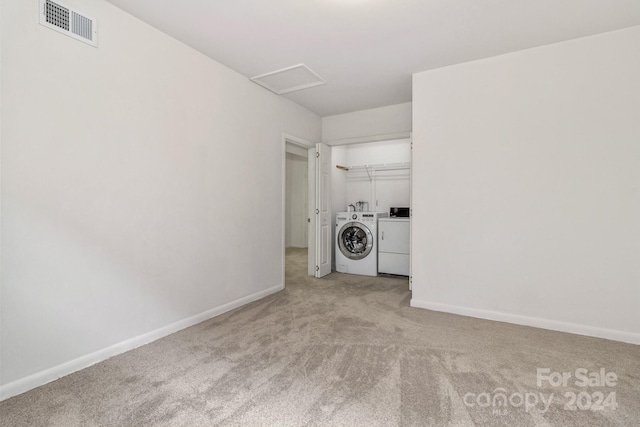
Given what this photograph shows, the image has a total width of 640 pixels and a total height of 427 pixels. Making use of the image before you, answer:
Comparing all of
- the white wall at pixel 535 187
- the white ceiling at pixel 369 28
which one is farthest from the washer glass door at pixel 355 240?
the white ceiling at pixel 369 28

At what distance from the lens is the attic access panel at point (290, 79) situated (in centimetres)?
318

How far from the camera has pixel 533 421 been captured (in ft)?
4.98

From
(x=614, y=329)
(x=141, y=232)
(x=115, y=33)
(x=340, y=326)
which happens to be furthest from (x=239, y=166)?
(x=614, y=329)

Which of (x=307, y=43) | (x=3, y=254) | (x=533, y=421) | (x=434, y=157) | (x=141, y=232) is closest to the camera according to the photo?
(x=533, y=421)

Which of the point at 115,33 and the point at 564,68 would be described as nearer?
the point at 115,33

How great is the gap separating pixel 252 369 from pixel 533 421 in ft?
5.19

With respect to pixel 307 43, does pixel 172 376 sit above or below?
below

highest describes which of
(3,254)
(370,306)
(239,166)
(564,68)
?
(564,68)

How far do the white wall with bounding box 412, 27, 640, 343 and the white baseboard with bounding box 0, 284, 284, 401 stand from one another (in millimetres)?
2191

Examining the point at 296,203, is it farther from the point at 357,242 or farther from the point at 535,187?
the point at 535,187

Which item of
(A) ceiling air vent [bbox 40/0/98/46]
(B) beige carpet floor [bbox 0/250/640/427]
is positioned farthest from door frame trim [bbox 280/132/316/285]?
(A) ceiling air vent [bbox 40/0/98/46]

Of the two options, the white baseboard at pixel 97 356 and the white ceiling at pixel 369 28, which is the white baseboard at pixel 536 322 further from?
the white ceiling at pixel 369 28

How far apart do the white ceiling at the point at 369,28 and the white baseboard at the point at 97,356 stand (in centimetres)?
246

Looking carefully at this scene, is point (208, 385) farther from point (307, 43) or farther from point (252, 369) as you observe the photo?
point (307, 43)
